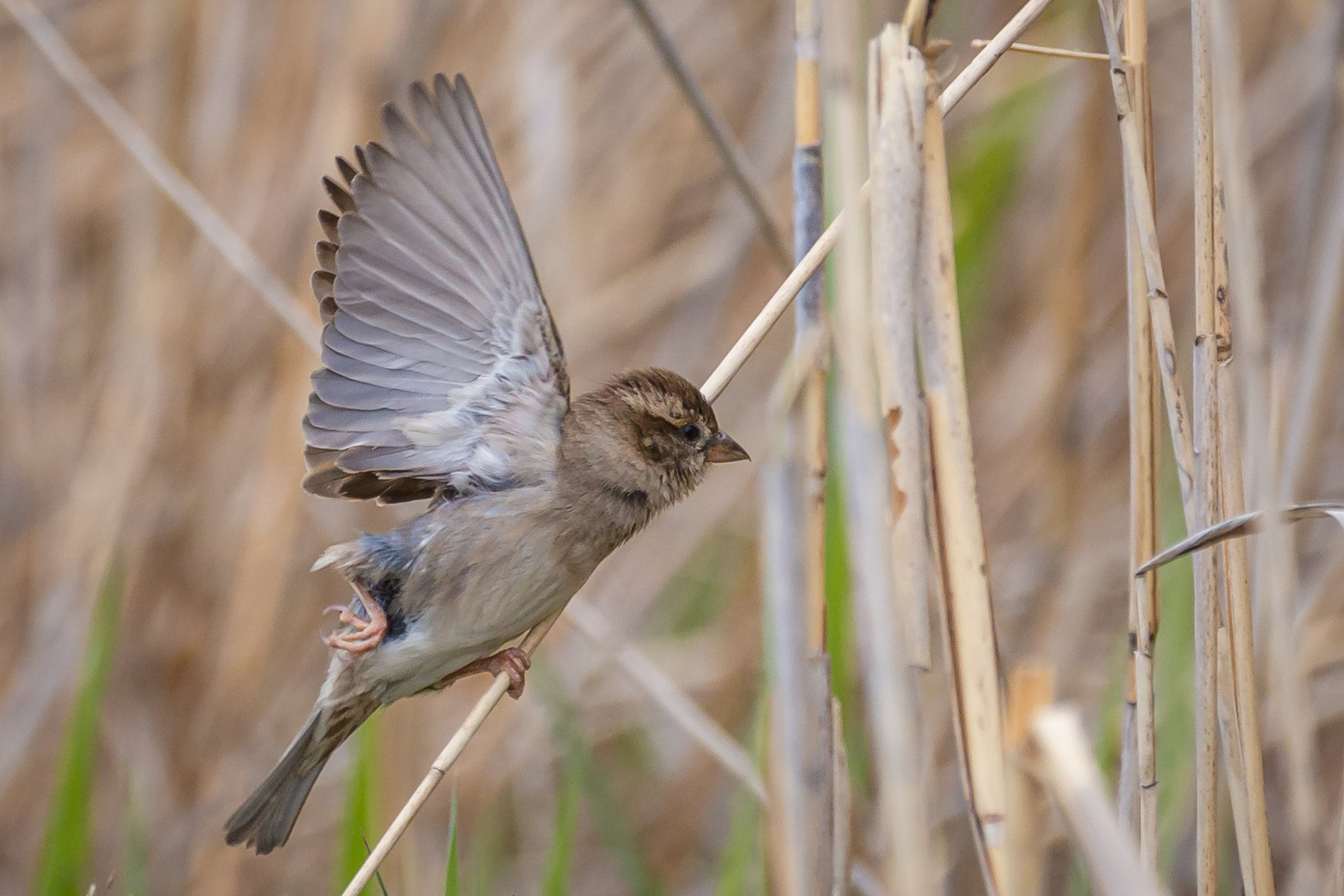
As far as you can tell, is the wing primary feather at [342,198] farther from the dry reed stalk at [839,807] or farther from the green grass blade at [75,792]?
the dry reed stalk at [839,807]

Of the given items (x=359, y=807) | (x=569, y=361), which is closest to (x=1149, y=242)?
(x=359, y=807)

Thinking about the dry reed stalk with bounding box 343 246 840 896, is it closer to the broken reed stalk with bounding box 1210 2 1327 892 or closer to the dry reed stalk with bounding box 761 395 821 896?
the dry reed stalk with bounding box 761 395 821 896

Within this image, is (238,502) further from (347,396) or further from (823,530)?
(823,530)

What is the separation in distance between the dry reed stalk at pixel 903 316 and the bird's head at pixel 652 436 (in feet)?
3.19

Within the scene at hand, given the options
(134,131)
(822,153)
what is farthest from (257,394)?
(822,153)

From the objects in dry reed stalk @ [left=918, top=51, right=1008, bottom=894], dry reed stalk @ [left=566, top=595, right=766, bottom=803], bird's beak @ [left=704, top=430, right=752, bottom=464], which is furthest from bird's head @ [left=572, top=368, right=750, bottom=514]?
dry reed stalk @ [left=918, top=51, right=1008, bottom=894]

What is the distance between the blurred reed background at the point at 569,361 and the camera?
273cm

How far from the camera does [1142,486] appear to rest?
1.45m

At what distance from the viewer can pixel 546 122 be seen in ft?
9.13

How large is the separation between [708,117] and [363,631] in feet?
3.24

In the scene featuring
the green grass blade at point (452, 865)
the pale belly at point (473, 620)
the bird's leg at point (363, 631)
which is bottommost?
the green grass blade at point (452, 865)

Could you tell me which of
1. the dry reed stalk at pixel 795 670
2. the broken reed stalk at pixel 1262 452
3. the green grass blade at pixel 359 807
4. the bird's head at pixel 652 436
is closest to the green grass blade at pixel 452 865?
the green grass blade at pixel 359 807

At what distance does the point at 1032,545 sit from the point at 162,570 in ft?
→ 6.49

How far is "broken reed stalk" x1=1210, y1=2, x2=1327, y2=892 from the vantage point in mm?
1468
